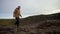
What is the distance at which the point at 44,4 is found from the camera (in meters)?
3.43

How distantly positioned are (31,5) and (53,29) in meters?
1.53

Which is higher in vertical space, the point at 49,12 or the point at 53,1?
the point at 53,1

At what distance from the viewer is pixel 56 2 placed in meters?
3.35

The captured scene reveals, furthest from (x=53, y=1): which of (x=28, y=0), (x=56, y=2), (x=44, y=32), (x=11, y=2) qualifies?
(x=44, y=32)

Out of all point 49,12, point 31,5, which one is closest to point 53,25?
point 49,12

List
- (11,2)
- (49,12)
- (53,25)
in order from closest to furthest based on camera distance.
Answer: (53,25)
(49,12)
(11,2)

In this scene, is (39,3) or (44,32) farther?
(39,3)

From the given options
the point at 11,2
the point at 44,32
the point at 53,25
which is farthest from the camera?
the point at 11,2

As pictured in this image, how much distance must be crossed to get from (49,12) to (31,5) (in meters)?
0.43

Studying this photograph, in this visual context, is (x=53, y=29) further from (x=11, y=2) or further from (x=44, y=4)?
(x=11, y=2)

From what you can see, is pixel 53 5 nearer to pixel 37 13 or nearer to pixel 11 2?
pixel 37 13

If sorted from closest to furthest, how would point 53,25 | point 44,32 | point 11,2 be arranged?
point 44,32, point 53,25, point 11,2

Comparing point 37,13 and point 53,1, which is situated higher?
point 53,1

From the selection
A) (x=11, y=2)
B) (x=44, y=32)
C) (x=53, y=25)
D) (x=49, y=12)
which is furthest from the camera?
(x=11, y=2)
